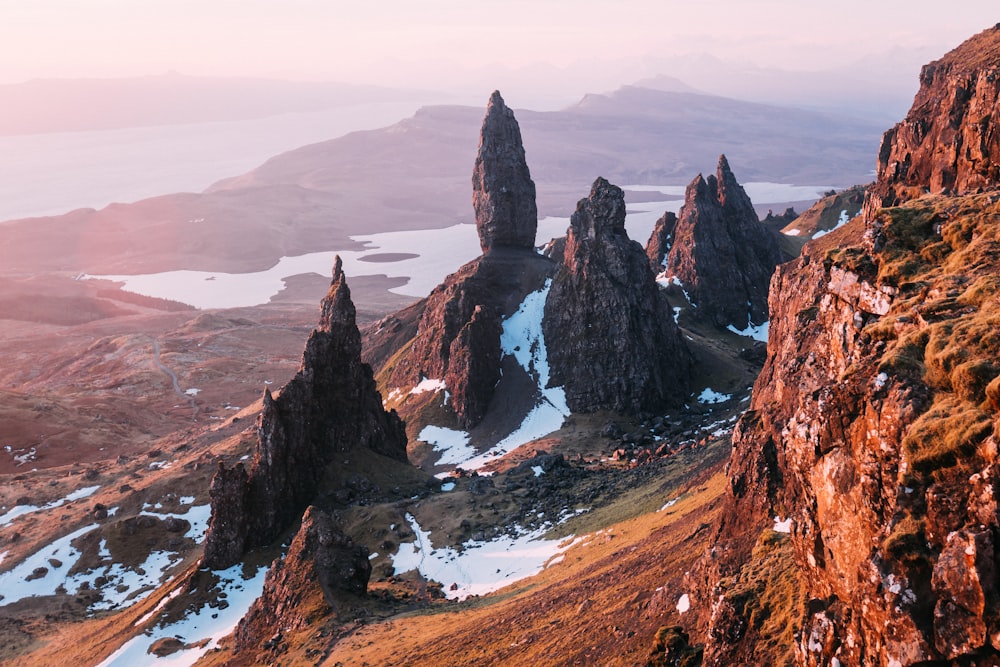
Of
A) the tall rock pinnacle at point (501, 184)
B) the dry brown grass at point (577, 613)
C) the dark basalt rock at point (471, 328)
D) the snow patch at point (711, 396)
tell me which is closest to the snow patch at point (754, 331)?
the snow patch at point (711, 396)

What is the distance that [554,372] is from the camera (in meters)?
136

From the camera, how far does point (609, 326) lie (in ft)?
436

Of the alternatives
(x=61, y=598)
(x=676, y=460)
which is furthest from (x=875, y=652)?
(x=61, y=598)

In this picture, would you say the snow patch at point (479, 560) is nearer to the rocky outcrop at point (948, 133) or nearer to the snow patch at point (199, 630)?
the snow patch at point (199, 630)

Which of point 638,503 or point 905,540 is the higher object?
point 905,540

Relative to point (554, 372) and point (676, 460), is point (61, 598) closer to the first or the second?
point (676, 460)

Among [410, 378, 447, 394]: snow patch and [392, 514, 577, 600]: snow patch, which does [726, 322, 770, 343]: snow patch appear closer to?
[410, 378, 447, 394]: snow patch

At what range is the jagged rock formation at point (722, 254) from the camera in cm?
17050

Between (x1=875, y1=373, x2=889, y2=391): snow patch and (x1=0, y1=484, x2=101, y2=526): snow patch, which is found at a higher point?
(x1=875, y1=373, x2=889, y2=391): snow patch

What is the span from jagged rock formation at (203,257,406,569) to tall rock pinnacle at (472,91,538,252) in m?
58.0

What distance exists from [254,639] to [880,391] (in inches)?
2244

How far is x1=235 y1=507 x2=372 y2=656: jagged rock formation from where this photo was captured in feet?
205

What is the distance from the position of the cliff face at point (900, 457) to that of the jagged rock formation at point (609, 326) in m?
96.7

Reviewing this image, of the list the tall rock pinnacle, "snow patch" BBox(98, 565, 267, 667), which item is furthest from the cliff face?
the tall rock pinnacle
